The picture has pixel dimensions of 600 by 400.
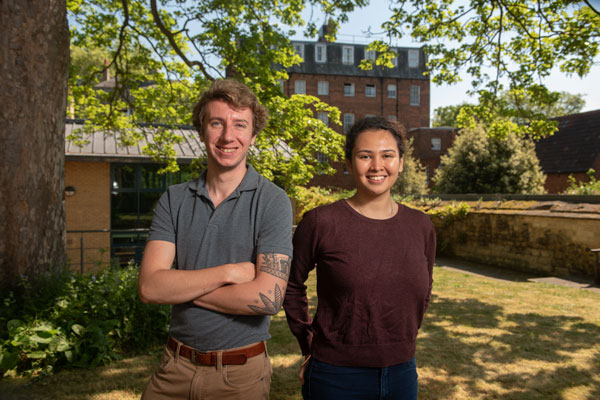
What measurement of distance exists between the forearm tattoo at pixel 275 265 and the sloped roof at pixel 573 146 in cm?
2853

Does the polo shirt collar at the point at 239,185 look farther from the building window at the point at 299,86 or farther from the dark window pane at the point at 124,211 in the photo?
the building window at the point at 299,86

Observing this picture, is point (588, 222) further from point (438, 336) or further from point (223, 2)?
point (223, 2)

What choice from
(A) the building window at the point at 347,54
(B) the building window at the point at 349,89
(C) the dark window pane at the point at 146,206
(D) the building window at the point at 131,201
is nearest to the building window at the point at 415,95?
(B) the building window at the point at 349,89

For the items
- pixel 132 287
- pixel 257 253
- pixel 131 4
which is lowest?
pixel 132 287

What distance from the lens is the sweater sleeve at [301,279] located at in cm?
218

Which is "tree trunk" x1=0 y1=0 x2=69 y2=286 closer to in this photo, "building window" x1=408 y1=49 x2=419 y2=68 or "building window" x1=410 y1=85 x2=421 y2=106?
"building window" x1=410 y1=85 x2=421 y2=106

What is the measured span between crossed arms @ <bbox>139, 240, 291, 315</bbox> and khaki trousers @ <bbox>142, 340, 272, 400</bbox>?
0.87ft

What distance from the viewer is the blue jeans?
2027 mm

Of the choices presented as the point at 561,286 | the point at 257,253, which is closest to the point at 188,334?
the point at 257,253

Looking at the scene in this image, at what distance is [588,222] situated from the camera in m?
9.78

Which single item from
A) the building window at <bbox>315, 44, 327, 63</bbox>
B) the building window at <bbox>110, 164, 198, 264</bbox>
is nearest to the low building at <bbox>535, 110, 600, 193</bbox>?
the building window at <bbox>315, 44, 327, 63</bbox>

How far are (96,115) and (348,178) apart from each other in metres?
29.1

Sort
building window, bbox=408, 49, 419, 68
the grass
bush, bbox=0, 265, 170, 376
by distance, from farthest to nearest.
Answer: building window, bbox=408, 49, 419, 68 < bush, bbox=0, 265, 170, 376 < the grass

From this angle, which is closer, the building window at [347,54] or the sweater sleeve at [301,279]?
the sweater sleeve at [301,279]
